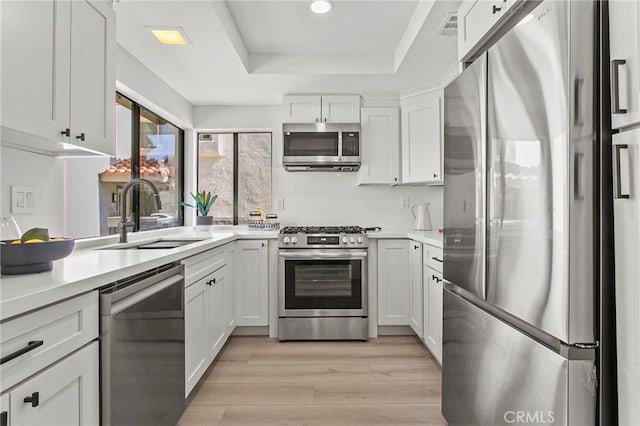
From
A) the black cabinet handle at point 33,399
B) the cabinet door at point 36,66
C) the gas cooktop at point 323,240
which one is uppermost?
the cabinet door at point 36,66

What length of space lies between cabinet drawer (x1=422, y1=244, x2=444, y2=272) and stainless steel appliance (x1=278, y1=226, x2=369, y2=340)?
557 mm

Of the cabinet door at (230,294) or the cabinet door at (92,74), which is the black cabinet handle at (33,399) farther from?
the cabinet door at (230,294)

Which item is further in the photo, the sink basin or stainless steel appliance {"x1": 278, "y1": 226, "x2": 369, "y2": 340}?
stainless steel appliance {"x1": 278, "y1": 226, "x2": 369, "y2": 340}

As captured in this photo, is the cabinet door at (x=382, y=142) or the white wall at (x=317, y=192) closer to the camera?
the cabinet door at (x=382, y=142)

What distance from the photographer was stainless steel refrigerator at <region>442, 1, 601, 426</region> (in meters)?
1.02

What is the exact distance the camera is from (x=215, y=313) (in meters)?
2.65

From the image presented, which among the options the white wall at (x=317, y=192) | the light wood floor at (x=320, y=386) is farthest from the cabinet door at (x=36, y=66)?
the white wall at (x=317, y=192)

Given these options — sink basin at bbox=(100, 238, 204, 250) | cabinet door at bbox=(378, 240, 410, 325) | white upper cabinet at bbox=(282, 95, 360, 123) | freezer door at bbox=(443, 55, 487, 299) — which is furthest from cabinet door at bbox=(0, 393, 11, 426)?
white upper cabinet at bbox=(282, 95, 360, 123)

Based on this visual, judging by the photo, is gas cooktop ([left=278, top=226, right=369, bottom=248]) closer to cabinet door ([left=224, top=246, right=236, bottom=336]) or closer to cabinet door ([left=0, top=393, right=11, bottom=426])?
cabinet door ([left=224, top=246, right=236, bottom=336])

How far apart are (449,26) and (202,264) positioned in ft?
7.01

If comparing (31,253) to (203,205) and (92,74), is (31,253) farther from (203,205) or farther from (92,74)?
(203,205)

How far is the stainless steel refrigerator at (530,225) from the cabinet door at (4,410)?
143cm

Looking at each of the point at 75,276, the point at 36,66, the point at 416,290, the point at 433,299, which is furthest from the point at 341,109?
the point at 75,276

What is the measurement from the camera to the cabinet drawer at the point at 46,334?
34.6 inches
